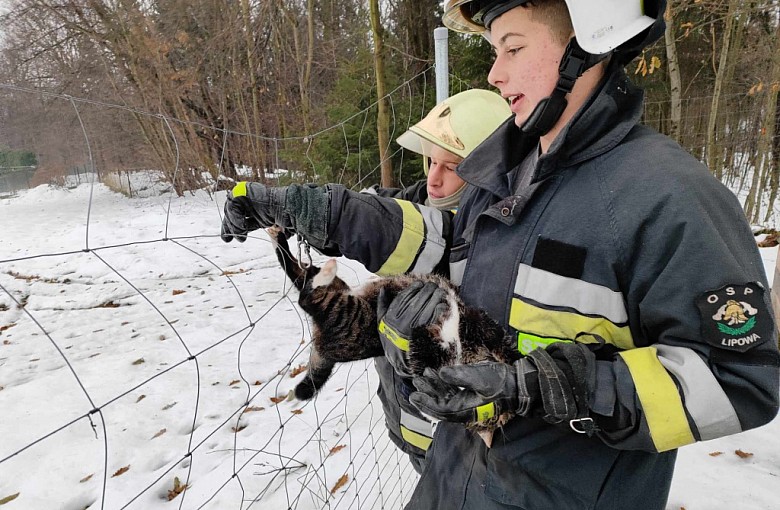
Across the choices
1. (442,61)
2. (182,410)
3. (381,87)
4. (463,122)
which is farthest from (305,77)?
(463,122)

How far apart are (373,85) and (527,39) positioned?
638cm

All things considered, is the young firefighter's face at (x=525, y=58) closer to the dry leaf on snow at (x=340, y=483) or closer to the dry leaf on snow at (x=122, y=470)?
the dry leaf on snow at (x=340, y=483)

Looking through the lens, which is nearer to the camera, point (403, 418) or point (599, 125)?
point (599, 125)

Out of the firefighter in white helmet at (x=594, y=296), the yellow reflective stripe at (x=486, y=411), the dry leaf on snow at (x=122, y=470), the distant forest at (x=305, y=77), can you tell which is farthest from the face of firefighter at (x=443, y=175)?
the distant forest at (x=305, y=77)

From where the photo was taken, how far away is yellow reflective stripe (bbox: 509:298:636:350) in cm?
107

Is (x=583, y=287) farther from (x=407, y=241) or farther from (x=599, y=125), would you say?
(x=407, y=241)

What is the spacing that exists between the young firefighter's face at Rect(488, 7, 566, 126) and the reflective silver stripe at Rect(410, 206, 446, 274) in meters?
0.47

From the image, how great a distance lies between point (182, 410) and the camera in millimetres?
3547

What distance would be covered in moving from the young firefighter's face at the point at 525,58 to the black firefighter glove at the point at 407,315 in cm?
57

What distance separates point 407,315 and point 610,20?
3.18 ft

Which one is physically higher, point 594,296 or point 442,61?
point 442,61

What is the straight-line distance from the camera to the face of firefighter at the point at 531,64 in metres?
1.18

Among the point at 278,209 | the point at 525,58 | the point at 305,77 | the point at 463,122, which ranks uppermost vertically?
the point at 305,77

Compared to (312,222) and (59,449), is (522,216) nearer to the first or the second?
(312,222)
